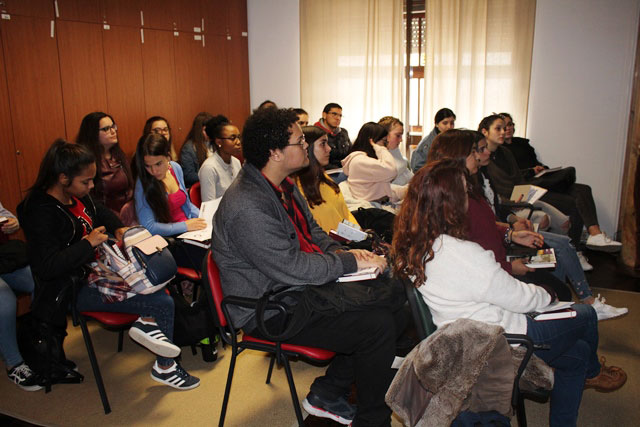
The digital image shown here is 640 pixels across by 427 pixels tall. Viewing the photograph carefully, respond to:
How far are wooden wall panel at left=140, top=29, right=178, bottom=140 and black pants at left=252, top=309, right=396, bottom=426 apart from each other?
12.2ft

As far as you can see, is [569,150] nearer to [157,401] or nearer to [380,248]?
[380,248]

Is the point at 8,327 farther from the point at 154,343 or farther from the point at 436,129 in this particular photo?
the point at 436,129

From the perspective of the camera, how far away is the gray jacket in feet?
6.88

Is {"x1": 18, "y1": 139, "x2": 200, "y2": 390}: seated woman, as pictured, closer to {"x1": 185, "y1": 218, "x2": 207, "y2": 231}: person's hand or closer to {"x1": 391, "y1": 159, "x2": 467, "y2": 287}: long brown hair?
{"x1": 185, "y1": 218, "x2": 207, "y2": 231}: person's hand

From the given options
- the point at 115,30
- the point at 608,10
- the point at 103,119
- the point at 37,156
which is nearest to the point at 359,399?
the point at 103,119

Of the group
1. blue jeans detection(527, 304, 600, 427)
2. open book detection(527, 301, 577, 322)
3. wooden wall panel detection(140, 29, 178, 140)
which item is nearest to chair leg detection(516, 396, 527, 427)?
blue jeans detection(527, 304, 600, 427)

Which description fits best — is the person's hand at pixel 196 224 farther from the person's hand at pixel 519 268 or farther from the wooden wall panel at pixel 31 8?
the wooden wall panel at pixel 31 8

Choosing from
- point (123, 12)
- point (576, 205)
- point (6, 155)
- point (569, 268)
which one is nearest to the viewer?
point (569, 268)

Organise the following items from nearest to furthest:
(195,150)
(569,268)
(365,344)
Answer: (365,344), (569,268), (195,150)

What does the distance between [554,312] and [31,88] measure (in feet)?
Result: 13.2

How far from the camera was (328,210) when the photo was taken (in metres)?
3.23

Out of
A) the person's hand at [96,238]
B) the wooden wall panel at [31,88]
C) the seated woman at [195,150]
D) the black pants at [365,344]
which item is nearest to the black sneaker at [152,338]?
the person's hand at [96,238]

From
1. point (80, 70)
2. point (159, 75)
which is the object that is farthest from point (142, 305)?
point (159, 75)

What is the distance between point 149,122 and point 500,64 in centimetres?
377
